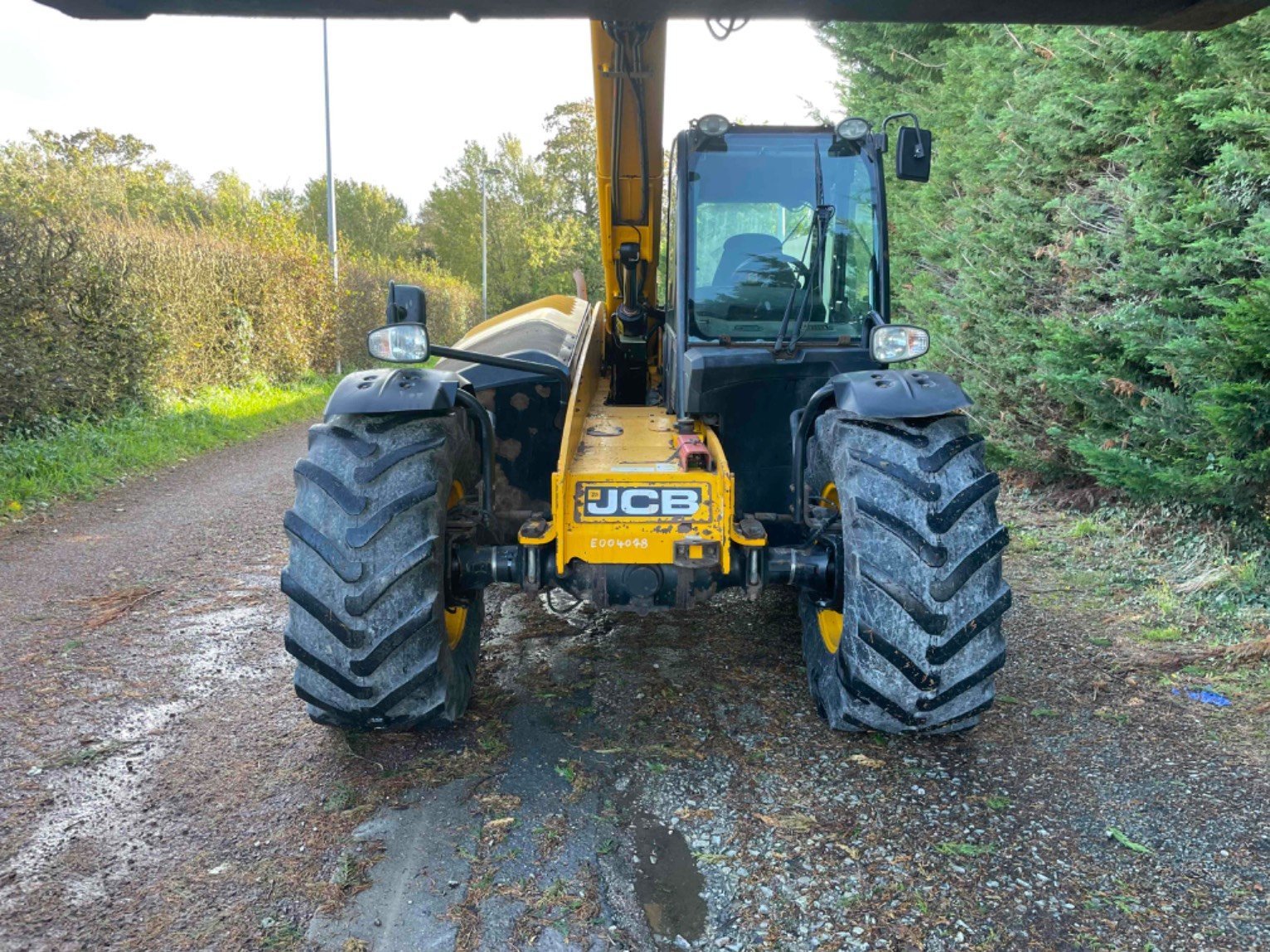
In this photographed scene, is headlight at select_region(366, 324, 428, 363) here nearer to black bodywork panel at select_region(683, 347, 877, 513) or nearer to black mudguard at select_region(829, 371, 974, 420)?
black bodywork panel at select_region(683, 347, 877, 513)

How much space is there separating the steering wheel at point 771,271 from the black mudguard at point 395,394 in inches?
59.3

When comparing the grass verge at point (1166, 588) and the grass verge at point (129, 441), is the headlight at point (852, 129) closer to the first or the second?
the grass verge at point (1166, 588)

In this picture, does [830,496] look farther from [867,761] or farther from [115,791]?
[115,791]

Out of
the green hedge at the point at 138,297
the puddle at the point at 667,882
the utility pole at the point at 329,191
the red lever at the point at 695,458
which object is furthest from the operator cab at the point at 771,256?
the utility pole at the point at 329,191

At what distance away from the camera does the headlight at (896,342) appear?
365 centimetres

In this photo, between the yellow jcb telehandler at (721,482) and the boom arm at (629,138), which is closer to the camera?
the yellow jcb telehandler at (721,482)

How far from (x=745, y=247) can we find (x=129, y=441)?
804 centimetres

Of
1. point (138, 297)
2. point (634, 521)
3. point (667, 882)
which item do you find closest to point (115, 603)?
point (634, 521)

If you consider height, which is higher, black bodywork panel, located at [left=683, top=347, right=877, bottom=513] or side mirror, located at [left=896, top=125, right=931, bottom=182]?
side mirror, located at [left=896, top=125, right=931, bottom=182]

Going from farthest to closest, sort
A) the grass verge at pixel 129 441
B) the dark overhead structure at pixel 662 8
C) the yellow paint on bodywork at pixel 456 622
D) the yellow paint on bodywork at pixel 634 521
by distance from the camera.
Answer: the grass verge at pixel 129 441
the yellow paint on bodywork at pixel 456 622
the yellow paint on bodywork at pixel 634 521
the dark overhead structure at pixel 662 8

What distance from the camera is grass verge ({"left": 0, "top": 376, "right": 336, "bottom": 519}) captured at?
7.82m

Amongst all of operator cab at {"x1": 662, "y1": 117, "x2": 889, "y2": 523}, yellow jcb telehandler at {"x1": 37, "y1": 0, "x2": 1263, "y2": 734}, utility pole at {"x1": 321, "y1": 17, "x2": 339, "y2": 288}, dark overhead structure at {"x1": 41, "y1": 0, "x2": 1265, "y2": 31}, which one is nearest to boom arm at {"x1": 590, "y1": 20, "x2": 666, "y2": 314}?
yellow jcb telehandler at {"x1": 37, "y1": 0, "x2": 1263, "y2": 734}

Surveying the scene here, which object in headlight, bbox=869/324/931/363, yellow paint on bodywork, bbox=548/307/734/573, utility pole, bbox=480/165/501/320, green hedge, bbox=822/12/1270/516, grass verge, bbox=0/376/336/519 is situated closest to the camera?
A: yellow paint on bodywork, bbox=548/307/734/573

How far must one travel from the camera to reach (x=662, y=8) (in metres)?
1.37
